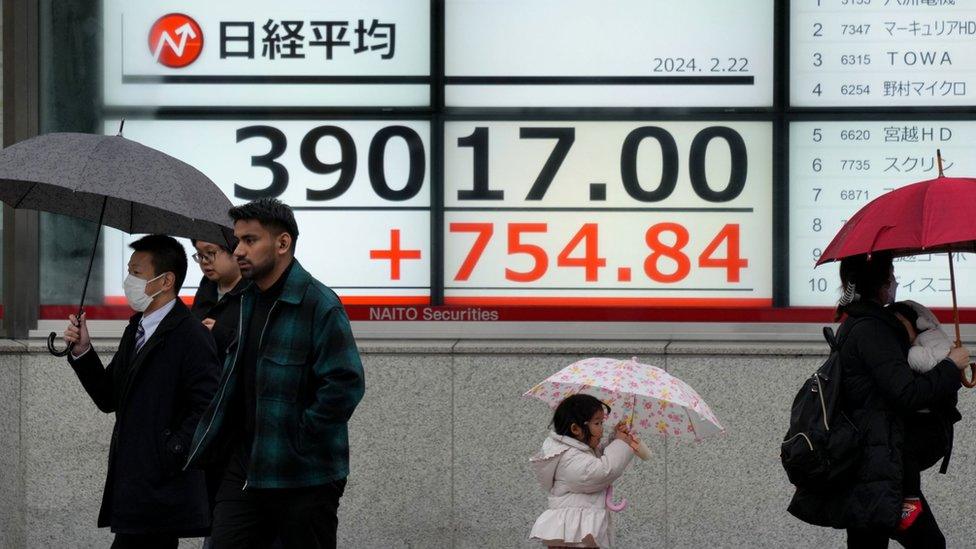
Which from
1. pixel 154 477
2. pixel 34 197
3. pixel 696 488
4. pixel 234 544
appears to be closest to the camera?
pixel 234 544

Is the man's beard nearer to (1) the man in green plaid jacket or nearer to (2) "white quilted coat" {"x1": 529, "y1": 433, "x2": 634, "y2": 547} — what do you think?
(1) the man in green plaid jacket

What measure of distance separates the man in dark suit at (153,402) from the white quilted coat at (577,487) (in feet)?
4.47

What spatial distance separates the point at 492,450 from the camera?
25.1 feet

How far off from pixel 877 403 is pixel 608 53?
3.20 m

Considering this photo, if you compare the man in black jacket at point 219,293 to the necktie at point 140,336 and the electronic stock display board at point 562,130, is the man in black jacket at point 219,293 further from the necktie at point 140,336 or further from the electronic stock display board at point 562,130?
the electronic stock display board at point 562,130

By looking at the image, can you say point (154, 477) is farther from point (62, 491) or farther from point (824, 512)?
point (62, 491)

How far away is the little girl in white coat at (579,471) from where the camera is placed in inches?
219

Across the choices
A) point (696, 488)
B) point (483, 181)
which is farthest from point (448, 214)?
point (696, 488)

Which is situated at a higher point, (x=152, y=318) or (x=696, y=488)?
(x=152, y=318)

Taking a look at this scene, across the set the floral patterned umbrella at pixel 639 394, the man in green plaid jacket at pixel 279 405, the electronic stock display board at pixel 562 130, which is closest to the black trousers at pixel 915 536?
the floral patterned umbrella at pixel 639 394

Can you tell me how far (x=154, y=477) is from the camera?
5047mm

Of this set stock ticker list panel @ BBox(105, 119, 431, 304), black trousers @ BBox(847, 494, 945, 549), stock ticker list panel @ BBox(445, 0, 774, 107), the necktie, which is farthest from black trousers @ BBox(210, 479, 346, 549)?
stock ticker list panel @ BBox(445, 0, 774, 107)

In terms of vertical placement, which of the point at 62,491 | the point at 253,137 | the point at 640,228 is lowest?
the point at 62,491

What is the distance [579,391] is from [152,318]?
5.86 feet
